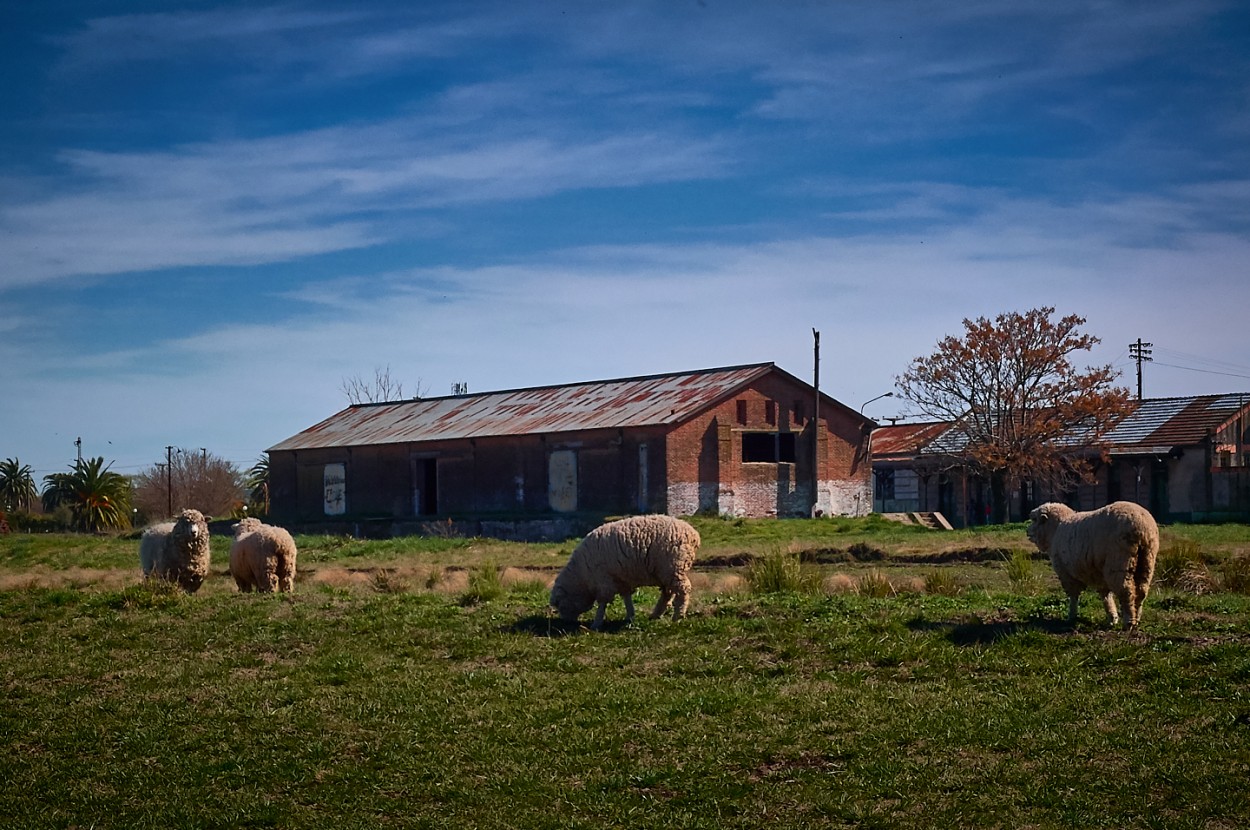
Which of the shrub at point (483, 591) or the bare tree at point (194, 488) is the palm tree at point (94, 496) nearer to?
the bare tree at point (194, 488)

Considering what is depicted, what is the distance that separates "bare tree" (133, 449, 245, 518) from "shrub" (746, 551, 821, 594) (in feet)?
250

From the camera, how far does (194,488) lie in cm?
9650

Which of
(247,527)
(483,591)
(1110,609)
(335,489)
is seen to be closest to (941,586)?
(1110,609)

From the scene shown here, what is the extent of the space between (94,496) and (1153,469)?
168ft

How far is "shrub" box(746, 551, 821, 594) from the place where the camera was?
20.0m

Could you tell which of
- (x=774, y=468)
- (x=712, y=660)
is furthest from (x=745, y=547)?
(x=712, y=660)

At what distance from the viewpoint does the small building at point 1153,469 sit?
54469mm

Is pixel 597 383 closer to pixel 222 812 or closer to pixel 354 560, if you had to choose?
pixel 354 560

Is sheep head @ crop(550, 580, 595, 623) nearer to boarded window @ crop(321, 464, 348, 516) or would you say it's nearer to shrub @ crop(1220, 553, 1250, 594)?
shrub @ crop(1220, 553, 1250, 594)

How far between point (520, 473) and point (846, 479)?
1381 cm

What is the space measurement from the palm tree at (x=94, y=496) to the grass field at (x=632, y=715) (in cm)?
5202

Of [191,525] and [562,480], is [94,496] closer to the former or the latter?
[562,480]

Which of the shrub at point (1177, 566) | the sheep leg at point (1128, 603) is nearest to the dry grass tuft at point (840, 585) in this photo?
the shrub at point (1177, 566)

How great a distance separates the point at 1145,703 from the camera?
444 inches
